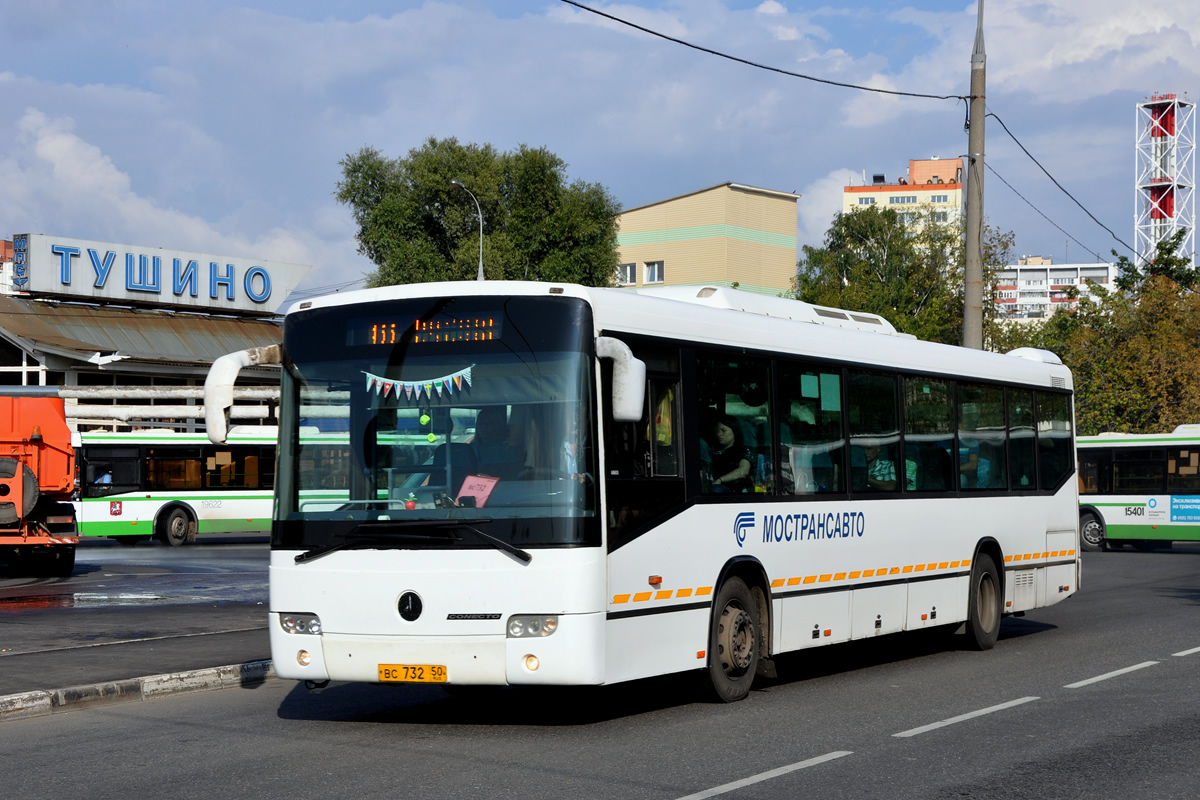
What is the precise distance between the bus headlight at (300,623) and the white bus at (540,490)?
0.05 ft

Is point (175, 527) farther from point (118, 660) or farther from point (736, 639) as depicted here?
point (736, 639)

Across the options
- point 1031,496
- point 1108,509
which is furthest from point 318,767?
point 1108,509

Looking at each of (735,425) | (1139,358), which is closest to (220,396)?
(735,425)

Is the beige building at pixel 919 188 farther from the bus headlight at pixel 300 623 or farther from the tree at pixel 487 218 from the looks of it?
the bus headlight at pixel 300 623

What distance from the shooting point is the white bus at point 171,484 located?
35188 mm

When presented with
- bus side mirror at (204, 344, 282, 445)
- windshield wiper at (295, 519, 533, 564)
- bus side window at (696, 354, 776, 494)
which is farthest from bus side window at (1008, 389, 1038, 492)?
bus side mirror at (204, 344, 282, 445)

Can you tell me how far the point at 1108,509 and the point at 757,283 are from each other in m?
44.1

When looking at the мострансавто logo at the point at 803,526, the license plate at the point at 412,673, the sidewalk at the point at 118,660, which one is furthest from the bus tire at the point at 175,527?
the license plate at the point at 412,673

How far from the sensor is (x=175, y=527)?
36.0m

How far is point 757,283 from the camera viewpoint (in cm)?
7912

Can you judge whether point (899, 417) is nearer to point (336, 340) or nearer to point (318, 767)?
point (336, 340)

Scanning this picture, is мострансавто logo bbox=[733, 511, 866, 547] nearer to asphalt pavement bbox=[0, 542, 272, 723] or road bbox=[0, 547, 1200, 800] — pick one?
road bbox=[0, 547, 1200, 800]

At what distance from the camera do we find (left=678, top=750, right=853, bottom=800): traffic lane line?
23.3 ft

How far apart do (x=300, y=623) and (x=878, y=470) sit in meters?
5.57
